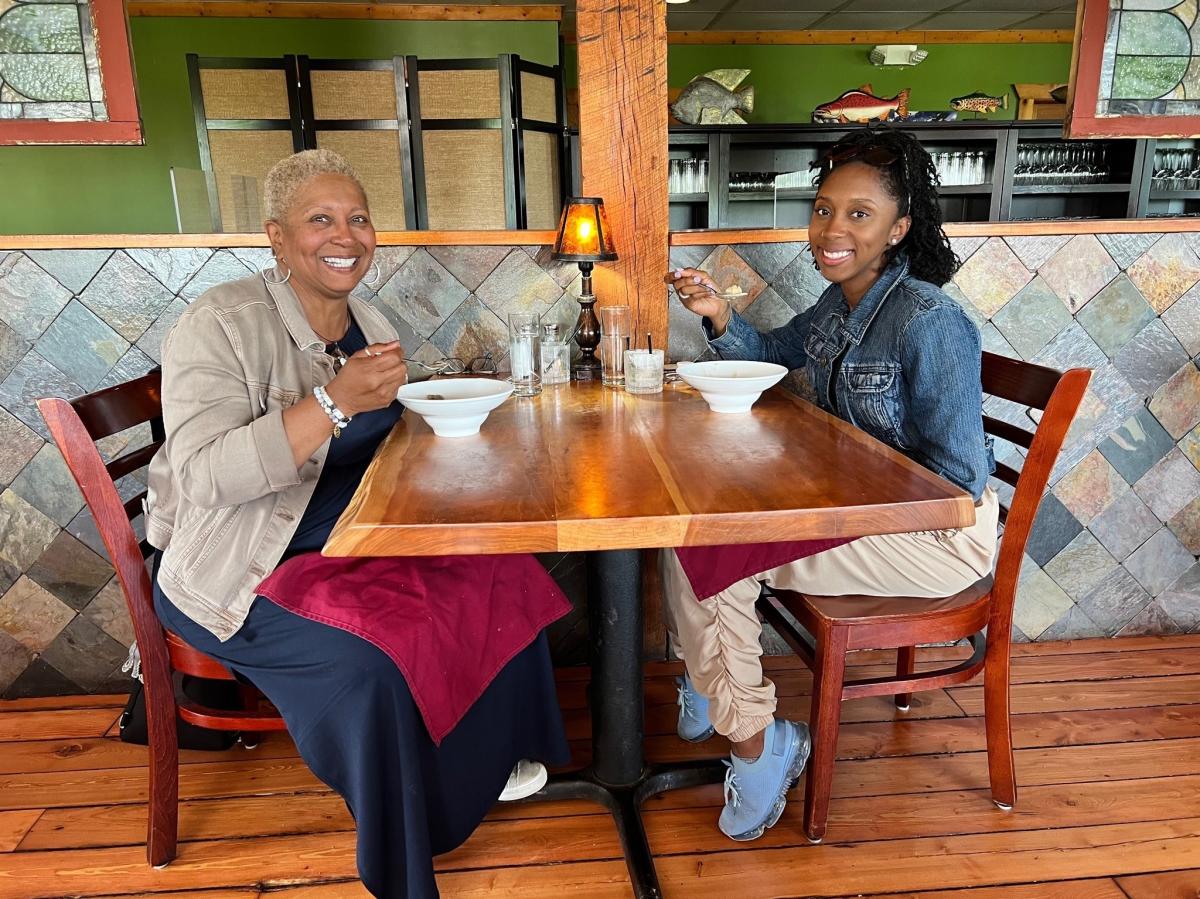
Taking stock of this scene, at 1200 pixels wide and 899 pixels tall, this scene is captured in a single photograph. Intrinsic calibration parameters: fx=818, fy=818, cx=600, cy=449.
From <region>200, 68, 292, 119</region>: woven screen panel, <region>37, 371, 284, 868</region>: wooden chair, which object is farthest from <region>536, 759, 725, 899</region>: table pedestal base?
<region>200, 68, 292, 119</region>: woven screen panel

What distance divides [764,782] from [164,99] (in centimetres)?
589

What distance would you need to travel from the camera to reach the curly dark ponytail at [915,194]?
5.49ft

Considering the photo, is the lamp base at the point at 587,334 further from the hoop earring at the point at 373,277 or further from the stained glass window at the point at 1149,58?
the stained glass window at the point at 1149,58

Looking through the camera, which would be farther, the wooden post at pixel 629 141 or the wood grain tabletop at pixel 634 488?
the wooden post at pixel 629 141

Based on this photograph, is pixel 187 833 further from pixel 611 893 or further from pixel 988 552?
pixel 988 552

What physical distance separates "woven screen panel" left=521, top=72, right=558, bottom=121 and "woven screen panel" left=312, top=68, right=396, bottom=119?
0.71m

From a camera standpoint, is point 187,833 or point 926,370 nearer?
point 926,370

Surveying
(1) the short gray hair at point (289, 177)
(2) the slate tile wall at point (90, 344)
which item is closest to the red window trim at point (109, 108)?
(2) the slate tile wall at point (90, 344)

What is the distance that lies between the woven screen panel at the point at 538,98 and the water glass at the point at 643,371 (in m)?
3.20

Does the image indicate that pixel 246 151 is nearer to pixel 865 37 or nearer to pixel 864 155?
pixel 864 155

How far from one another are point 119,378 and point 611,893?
1.72 m

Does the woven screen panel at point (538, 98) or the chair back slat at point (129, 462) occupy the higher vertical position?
the woven screen panel at point (538, 98)

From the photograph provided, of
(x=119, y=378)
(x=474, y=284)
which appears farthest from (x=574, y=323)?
(x=119, y=378)

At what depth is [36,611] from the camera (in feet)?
7.20
